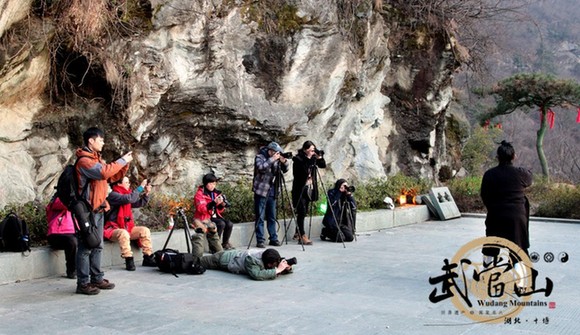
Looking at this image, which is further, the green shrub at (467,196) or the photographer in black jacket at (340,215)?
the green shrub at (467,196)

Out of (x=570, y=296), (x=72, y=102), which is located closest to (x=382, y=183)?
(x=72, y=102)

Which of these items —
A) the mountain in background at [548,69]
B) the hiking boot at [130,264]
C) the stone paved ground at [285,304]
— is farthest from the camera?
the mountain in background at [548,69]

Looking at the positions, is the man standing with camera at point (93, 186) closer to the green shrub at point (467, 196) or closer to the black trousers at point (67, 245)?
the black trousers at point (67, 245)

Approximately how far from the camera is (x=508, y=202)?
6.85 meters

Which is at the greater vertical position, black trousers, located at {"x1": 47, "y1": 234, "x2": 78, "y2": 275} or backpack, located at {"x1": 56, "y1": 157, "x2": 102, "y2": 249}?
backpack, located at {"x1": 56, "y1": 157, "x2": 102, "y2": 249}

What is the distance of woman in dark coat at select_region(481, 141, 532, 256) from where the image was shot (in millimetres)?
6809

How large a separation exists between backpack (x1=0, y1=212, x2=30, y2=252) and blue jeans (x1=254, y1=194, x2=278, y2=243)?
11.8ft

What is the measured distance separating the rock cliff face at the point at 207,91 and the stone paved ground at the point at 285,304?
325cm

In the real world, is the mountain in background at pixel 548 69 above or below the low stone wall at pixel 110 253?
above

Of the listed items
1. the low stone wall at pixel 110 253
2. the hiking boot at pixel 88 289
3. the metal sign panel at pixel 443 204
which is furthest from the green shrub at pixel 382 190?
the hiking boot at pixel 88 289

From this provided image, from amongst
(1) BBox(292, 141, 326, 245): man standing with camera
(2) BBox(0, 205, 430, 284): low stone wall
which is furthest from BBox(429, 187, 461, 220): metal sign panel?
(1) BBox(292, 141, 326, 245): man standing with camera

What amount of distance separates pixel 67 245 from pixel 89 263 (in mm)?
675
